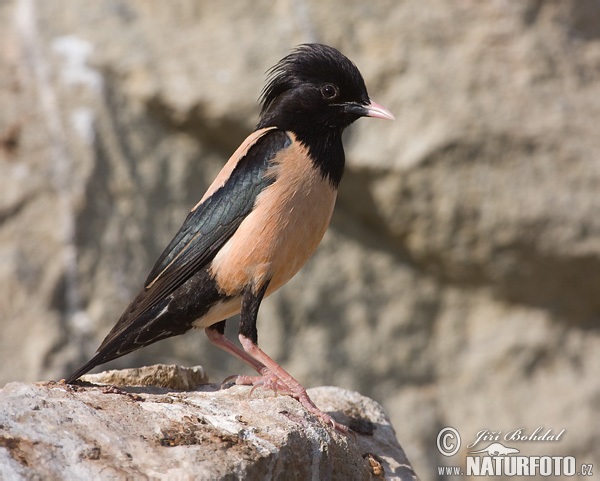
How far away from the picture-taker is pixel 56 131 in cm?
829

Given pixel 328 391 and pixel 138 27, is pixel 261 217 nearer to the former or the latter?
pixel 328 391

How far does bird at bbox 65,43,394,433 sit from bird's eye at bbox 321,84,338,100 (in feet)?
0.34

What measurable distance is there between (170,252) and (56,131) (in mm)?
3627

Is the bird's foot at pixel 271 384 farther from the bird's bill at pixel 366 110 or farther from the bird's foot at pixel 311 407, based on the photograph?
the bird's bill at pixel 366 110

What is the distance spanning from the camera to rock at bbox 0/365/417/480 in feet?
11.3

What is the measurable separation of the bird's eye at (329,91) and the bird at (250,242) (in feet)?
0.34

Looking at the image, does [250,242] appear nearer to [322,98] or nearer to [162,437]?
[322,98]

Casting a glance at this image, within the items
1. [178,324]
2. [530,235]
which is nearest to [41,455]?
[178,324]

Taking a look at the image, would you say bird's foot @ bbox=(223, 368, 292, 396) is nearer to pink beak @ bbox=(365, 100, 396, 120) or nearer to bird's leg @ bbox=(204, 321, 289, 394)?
bird's leg @ bbox=(204, 321, 289, 394)

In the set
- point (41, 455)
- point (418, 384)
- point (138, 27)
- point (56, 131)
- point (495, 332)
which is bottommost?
point (41, 455)

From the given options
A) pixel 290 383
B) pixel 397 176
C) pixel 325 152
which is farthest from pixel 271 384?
pixel 397 176

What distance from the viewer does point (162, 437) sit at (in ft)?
12.4

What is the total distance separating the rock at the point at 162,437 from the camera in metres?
3.43

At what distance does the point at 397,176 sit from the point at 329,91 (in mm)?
3389
